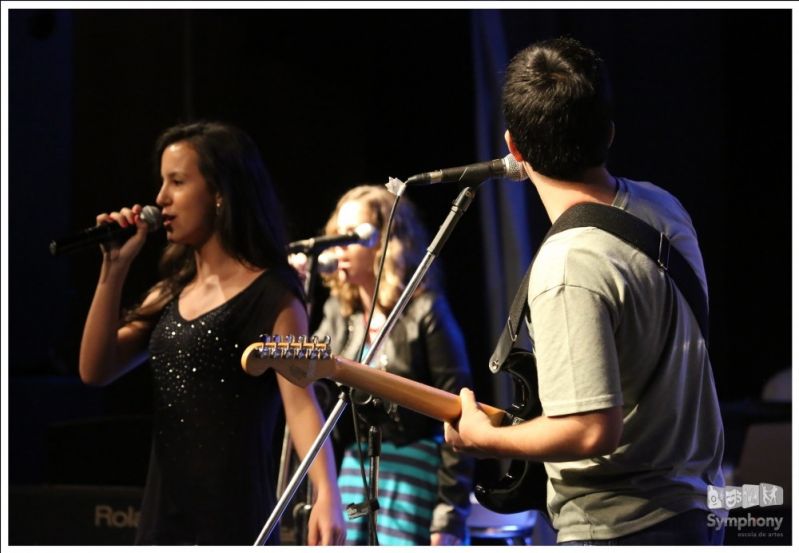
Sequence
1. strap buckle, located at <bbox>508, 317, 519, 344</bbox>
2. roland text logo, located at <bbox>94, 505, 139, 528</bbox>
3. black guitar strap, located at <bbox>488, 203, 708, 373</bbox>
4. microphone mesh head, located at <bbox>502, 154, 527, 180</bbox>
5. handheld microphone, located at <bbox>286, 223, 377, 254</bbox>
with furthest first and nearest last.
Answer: roland text logo, located at <bbox>94, 505, 139, 528</bbox>
handheld microphone, located at <bbox>286, 223, 377, 254</bbox>
microphone mesh head, located at <bbox>502, 154, 527, 180</bbox>
strap buckle, located at <bbox>508, 317, 519, 344</bbox>
black guitar strap, located at <bbox>488, 203, 708, 373</bbox>

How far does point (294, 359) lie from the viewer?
1.89m

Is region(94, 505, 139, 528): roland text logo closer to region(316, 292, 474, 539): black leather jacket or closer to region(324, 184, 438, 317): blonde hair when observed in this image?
region(316, 292, 474, 539): black leather jacket

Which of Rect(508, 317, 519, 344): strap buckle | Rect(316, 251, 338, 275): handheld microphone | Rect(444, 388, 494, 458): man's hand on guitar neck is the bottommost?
Rect(444, 388, 494, 458): man's hand on guitar neck

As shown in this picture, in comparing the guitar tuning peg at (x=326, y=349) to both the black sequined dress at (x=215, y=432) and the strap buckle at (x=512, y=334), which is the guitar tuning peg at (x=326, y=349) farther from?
the black sequined dress at (x=215, y=432)

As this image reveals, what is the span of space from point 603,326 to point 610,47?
243 centimetres

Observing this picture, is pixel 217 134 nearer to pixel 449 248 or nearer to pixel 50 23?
pixel 449 248

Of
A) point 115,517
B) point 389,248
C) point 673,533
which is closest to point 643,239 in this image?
point 673,533

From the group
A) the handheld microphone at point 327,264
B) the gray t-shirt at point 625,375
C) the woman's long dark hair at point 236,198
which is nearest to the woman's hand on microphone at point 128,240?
the woman's long dark hair at point 236,198

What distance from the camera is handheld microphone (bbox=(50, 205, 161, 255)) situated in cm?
250

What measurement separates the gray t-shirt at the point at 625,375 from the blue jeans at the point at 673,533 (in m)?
0.01

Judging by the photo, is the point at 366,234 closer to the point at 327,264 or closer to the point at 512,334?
the point at 327,264

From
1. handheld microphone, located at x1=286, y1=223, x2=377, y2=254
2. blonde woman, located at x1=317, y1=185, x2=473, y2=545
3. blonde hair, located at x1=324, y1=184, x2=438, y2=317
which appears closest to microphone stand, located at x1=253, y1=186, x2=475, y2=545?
handheld microphone, located at x1=286, y1=223, x2=377, y2=254

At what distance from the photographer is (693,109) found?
12.6 ft

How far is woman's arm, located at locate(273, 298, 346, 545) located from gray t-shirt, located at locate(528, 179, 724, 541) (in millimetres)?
817
